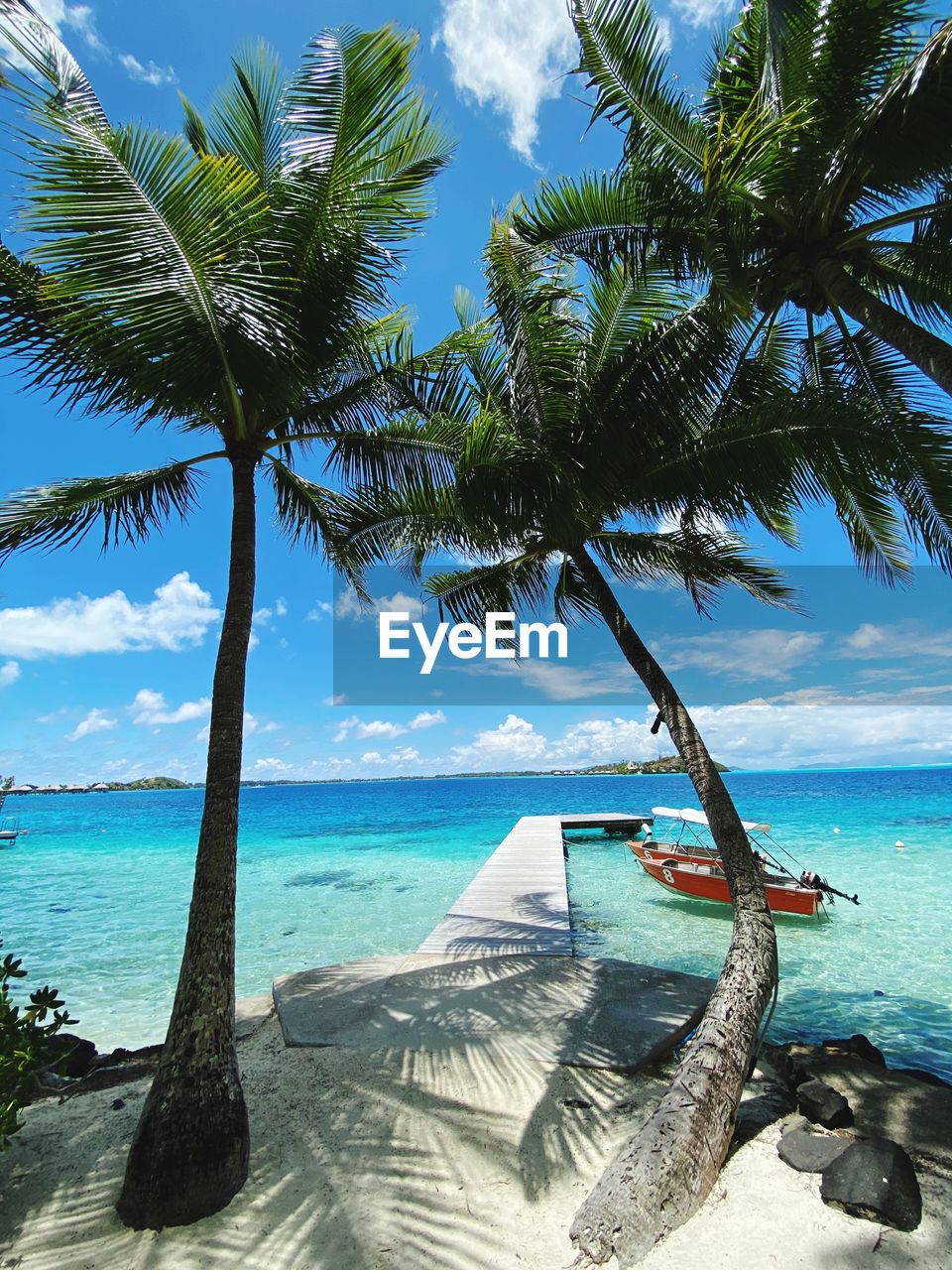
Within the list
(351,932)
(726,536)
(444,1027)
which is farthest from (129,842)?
(726,536)

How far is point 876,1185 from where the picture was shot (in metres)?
3.06

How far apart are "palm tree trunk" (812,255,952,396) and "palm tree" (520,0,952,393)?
0.03 feet

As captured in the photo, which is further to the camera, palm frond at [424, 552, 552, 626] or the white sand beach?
palm frond at [424, 552, 552, 626]

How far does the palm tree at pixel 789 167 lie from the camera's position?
3.74m

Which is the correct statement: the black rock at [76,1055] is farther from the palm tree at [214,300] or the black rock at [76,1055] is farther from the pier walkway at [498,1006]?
the palm tree at [214,300]

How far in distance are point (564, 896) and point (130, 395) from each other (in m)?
10.4

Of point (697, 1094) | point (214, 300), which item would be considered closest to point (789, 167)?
point (214, 300)

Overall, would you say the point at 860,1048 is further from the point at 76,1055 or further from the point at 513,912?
the point at 76,1055

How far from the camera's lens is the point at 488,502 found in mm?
5406

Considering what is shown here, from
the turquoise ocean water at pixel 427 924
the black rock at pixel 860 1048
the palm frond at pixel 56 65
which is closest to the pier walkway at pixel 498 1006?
the black rock at pixel 860 1048

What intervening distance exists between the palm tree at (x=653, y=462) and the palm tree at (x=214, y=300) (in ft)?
4.10

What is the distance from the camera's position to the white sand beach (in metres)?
2.87

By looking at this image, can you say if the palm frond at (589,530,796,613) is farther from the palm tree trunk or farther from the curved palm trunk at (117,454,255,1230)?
the curved palm trunk at (117,454,255,1230)

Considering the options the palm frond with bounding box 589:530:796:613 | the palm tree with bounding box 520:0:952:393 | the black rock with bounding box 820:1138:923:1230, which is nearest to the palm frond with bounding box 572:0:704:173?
the palm tree with bounding box 520:0:952:393
